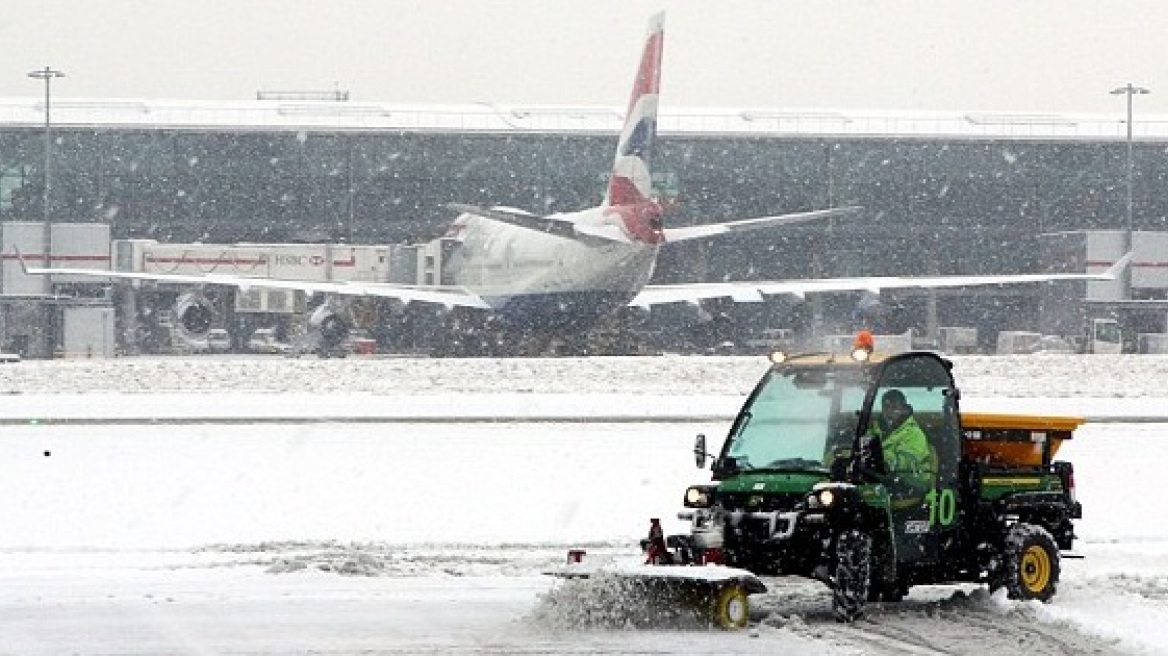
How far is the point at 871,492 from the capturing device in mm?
11695

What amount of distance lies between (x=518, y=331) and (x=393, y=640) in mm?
46514

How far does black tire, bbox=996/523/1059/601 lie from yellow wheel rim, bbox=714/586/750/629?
2.31 m

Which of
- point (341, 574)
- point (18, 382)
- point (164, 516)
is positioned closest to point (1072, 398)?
point (18, 382)

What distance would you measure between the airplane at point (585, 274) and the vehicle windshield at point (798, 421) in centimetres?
3415

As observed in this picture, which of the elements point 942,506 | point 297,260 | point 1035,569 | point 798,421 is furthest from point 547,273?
point 942,506

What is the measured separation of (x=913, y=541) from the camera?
12188 millimetres

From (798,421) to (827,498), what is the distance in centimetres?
129

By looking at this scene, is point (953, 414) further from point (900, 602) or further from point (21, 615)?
point (21, 615)

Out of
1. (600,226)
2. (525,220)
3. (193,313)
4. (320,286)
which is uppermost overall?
(600,226)

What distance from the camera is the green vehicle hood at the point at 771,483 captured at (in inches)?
461

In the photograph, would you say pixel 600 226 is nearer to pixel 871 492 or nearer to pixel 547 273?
pixel 547 273

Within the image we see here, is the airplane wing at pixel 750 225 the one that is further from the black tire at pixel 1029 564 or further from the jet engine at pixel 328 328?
the black tire at pixel 1029 564

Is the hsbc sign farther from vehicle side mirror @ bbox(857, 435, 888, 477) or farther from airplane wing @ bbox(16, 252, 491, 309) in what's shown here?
vehicle side mirror @ bbox(857, 435, 888, 477)

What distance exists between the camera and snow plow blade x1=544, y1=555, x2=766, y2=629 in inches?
438
